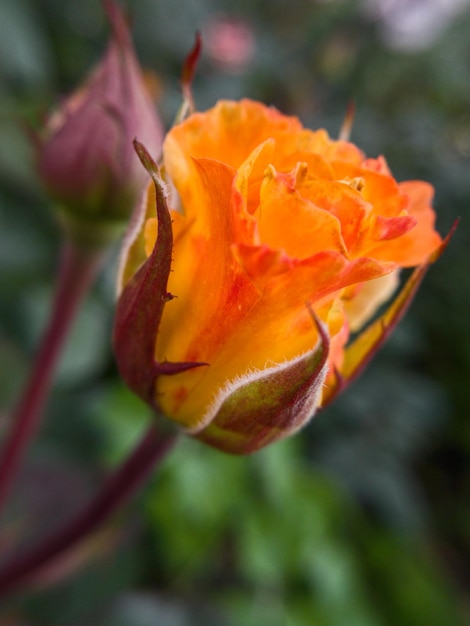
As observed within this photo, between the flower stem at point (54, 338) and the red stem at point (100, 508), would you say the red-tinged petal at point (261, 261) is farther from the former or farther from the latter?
the flower stem at point (54, 338)

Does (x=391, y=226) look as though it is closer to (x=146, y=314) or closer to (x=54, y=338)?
(x=146, y=314)

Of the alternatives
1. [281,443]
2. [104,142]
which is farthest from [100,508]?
[281,443]

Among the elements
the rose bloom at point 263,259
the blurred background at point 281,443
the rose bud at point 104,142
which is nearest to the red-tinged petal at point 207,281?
the rose bloom at point 263,259

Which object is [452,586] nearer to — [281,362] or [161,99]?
[161,99]

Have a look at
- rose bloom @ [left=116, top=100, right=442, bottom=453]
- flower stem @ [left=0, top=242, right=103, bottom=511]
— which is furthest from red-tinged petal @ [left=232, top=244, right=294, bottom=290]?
flower stem @ [left=0, top=242, right=103, bottom=511]

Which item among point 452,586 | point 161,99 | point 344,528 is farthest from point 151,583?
point 161,99
